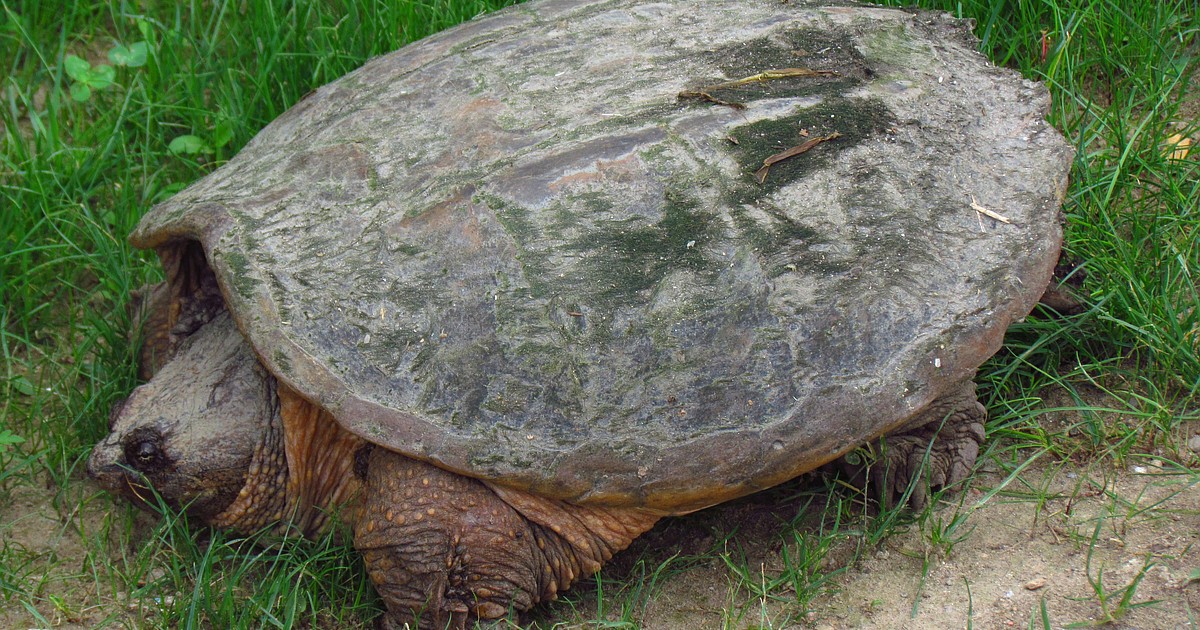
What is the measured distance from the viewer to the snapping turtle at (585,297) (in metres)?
2.22

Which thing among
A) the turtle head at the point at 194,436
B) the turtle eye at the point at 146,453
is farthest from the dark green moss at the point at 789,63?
the turtle eye at the point at 146,453

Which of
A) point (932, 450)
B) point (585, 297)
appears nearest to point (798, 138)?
point (585, 297)

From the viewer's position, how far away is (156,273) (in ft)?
10.9

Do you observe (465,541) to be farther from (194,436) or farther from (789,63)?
(789,63)

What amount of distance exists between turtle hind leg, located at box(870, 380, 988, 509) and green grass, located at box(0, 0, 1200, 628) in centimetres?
7

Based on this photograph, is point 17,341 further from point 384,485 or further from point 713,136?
point 713,136


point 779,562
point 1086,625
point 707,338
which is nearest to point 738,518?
point 779,562

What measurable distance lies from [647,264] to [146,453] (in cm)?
122

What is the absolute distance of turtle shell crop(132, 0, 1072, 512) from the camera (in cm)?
222

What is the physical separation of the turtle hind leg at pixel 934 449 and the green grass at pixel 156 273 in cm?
7

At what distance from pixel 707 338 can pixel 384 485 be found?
77 cm

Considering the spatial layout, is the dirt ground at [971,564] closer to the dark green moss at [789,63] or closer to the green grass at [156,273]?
the green grass at [156,273]

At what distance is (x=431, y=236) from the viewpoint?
234 centimetres

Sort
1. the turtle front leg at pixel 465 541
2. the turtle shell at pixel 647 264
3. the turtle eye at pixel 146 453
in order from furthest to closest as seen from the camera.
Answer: the turtle eye at pixel 146 453, the turtle front leg at pixel 465 541, the turtle shell at pixel 647 264
